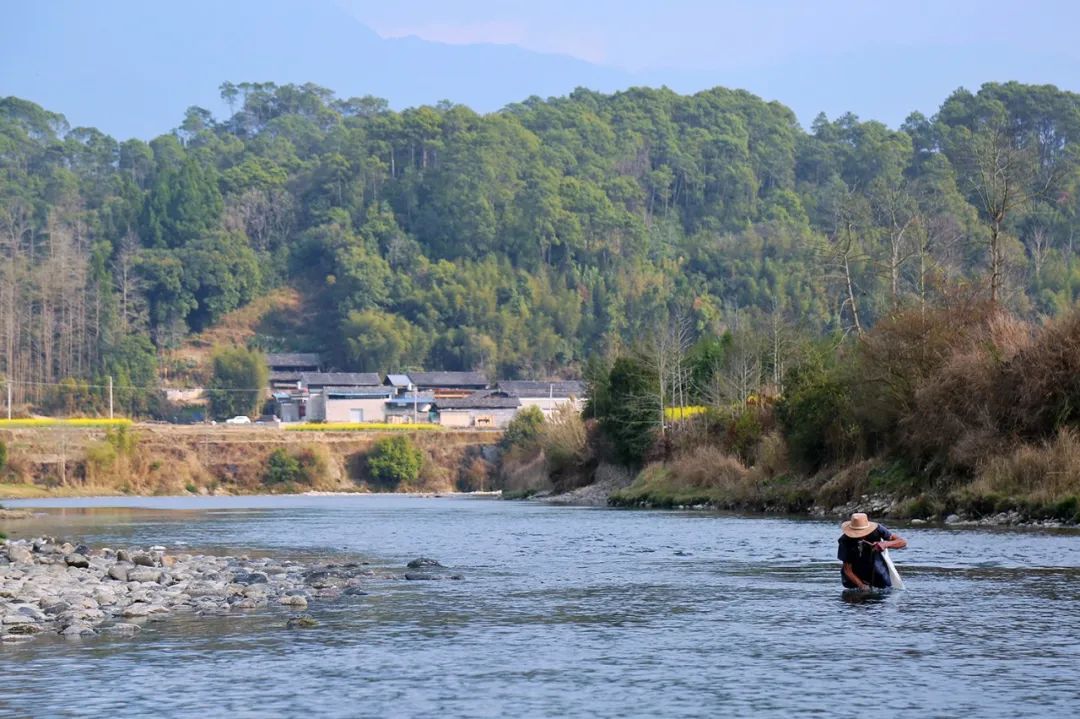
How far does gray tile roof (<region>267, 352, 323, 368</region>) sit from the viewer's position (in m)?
148

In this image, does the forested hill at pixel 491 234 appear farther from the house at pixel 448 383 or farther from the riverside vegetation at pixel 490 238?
the house at pixel 448 383

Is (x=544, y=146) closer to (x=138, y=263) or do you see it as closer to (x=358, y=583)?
(x=138, y=263)

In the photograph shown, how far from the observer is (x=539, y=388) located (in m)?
140

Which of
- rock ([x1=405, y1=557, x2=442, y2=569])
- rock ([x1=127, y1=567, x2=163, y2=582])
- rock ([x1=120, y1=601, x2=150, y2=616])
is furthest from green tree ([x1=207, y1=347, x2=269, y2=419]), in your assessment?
rock ([x1=120, y1=601, x2=150, y2=616])

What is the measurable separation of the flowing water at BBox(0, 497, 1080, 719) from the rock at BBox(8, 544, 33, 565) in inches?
310

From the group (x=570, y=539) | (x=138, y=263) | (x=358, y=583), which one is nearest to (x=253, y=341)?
(x=138, y=263)

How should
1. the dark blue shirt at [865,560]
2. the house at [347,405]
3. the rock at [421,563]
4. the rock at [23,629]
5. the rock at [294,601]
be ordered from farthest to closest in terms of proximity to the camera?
the house at [347,405] < the rock at [421,563] < the dark blue shirt at [865,560] < the rock at [294,601] < the rock at [23,629]

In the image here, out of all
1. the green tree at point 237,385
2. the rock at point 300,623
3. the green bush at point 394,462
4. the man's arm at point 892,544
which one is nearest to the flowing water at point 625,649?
the rock at point 300,623

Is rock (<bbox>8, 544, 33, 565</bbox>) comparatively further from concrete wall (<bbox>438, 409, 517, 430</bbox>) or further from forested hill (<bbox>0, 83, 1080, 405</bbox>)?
forested hill (<bbox>0, 83, 1080, 405</bbox>)

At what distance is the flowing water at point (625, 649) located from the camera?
50.8 feet

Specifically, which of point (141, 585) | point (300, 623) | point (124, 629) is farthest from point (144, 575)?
point (300, 623)

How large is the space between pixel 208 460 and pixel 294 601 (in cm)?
9639

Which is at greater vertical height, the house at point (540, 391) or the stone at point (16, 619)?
the house at point (540, 391)

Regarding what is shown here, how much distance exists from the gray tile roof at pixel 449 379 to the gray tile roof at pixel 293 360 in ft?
38.9
